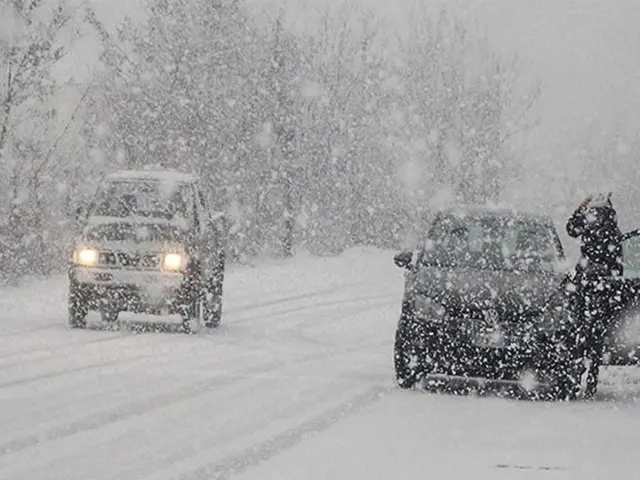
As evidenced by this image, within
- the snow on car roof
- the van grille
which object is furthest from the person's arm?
the van grille

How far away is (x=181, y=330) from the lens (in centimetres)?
1727

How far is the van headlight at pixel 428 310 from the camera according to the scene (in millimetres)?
11664

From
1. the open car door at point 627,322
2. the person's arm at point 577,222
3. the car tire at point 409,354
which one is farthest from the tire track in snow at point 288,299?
the open car door at point 627,322

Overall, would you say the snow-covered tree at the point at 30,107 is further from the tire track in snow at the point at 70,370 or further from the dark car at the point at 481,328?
the dark car at the point at 481,328

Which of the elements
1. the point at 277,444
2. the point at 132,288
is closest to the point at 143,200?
the point at 132,288

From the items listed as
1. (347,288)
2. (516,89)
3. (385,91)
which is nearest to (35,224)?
(347,288)

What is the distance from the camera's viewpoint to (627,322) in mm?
11812

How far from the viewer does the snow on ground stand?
7.74 meters

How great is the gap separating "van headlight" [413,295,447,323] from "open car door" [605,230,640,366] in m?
1.53

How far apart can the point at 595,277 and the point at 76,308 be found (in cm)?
722

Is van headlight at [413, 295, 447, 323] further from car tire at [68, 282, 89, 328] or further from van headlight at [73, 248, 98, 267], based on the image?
car tire at [68, 282, 89, 328]

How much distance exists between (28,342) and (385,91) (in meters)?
41.6

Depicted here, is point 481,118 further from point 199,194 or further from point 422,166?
point 199,194

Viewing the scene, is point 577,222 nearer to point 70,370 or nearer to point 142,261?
point 70,370
